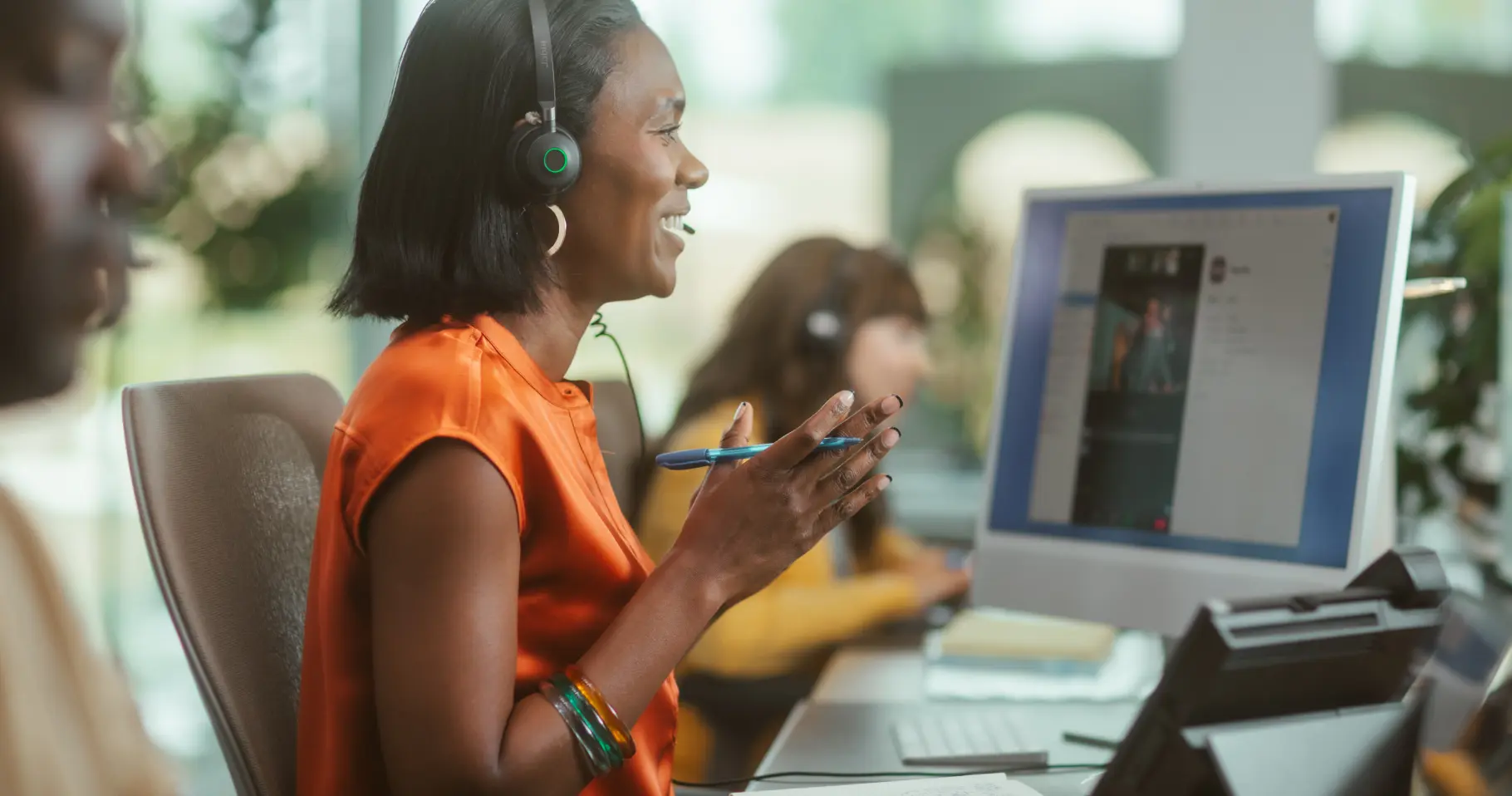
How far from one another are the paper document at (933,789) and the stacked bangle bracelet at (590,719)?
0.52ft

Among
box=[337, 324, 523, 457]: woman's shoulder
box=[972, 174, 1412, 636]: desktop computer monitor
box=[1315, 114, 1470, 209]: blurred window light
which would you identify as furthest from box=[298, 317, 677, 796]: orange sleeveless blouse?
box=[1315, 114, 1470, 209]: blurred window light

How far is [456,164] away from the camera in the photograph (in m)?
0.94

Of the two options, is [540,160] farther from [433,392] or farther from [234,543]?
[234,543]

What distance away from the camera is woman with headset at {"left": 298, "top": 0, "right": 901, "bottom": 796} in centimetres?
81

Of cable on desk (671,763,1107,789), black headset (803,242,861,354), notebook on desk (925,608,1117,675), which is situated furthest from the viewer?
black headset (803,242,861,354)

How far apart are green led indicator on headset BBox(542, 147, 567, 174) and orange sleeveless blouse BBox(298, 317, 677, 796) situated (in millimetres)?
133

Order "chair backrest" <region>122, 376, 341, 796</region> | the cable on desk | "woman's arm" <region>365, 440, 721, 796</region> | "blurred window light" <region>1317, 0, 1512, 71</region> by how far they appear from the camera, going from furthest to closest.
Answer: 1. "blurred window light" <region>1317, 0, 1512, 71</region>
2. the cable on desk
3. "chair backrest" <region>122, 376, 341, 796</region>
4. "woman's arm" <region>365, 440, 721, 796</region>

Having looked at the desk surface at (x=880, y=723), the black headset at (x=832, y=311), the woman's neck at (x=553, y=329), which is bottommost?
the desk surface at (x=880, y=723)

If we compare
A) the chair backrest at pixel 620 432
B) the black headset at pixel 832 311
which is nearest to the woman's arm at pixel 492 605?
the chair backrest at pixel 620 432

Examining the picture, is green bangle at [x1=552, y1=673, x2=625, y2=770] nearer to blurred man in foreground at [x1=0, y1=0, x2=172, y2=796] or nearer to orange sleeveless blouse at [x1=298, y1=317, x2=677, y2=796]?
orange sleeveless blouse at [x1=298, y1=317, x2=677, y2=796]

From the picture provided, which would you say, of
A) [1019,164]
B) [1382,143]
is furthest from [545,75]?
[1382,143]

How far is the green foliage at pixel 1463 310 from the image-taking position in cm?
165

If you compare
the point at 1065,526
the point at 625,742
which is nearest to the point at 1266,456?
the point at 1065,526

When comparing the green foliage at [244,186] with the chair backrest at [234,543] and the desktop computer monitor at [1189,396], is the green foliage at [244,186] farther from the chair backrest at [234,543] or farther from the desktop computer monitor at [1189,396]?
the desktop computer monitor at [1189,396]
